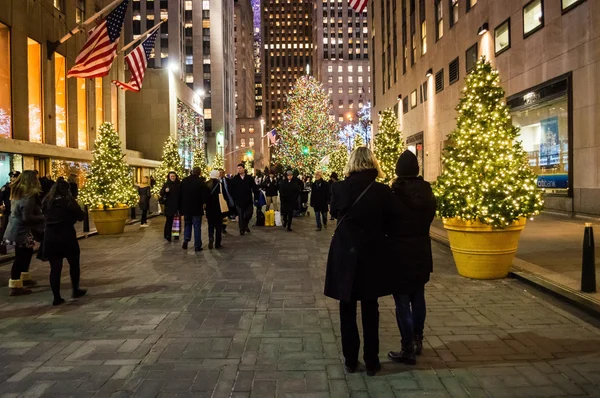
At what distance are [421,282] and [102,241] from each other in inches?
473

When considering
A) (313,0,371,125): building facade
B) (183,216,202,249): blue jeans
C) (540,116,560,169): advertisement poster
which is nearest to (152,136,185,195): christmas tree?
(183,216,202,249): blue jeans

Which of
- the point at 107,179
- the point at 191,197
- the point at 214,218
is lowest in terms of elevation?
the point at 214,218

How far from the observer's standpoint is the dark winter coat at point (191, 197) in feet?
40.1

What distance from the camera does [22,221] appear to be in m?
7.71

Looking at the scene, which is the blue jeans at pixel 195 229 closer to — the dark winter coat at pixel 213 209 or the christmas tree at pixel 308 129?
the dark winter coat at pixel 213 209

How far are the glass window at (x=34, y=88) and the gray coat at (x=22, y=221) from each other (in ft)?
60.2

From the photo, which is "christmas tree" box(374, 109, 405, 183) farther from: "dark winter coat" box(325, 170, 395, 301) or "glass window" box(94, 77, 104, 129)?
"glass window" box(94, 77, 104, 129)

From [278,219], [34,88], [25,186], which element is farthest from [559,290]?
[34,88]

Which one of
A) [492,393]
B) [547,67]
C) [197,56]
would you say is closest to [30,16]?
[547,67]

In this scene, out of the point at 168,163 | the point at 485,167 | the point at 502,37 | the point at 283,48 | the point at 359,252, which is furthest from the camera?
the point at 283,48

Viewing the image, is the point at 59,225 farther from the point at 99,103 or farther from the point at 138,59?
the point at 99,103

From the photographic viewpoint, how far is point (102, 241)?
14.4 meters

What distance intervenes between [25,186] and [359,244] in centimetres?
589

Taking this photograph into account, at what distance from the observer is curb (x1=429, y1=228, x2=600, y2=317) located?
20.3 ft
